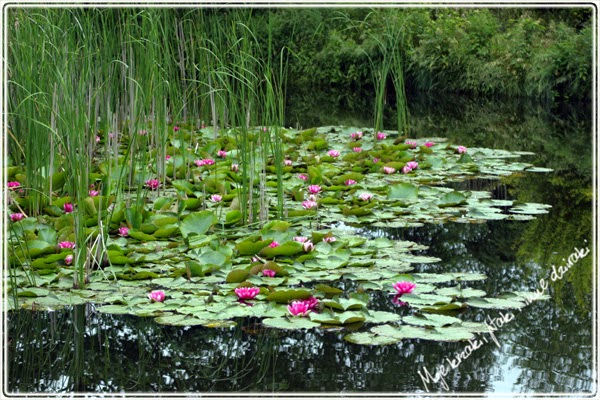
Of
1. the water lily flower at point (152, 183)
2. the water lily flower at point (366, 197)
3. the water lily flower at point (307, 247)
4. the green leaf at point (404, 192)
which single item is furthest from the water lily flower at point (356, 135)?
the water lily flower at point (307, 247)

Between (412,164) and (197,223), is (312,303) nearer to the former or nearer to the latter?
(197,223)

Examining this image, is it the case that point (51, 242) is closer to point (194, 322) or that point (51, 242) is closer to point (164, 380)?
point (194, 322)

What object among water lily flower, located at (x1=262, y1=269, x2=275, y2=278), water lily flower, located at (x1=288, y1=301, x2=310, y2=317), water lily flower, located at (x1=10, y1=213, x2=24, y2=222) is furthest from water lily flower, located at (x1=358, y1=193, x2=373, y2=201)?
water lily flower, located at (x1=10, y1=213, x2=24, y2=222)

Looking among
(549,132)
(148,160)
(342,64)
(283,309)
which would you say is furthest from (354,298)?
(342,64)

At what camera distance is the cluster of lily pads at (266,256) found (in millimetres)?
2834

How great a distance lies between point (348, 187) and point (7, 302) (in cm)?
237

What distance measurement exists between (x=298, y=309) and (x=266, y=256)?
71cm

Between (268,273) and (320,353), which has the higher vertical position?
(268,273)

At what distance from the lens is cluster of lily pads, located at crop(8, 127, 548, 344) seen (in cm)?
283

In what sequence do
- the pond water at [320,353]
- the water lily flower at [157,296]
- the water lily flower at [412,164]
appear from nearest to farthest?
the pond water at [320,353], the water lily flower at [157,296], the water lily flower at [412,164]

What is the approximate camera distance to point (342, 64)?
1435 cm

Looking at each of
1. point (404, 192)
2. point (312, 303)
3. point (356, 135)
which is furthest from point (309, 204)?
point (356, 135)

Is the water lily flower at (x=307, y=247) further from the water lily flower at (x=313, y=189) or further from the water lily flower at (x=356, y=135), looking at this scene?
the water lily flower at (x=356, y=135)

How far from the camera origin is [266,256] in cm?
346
